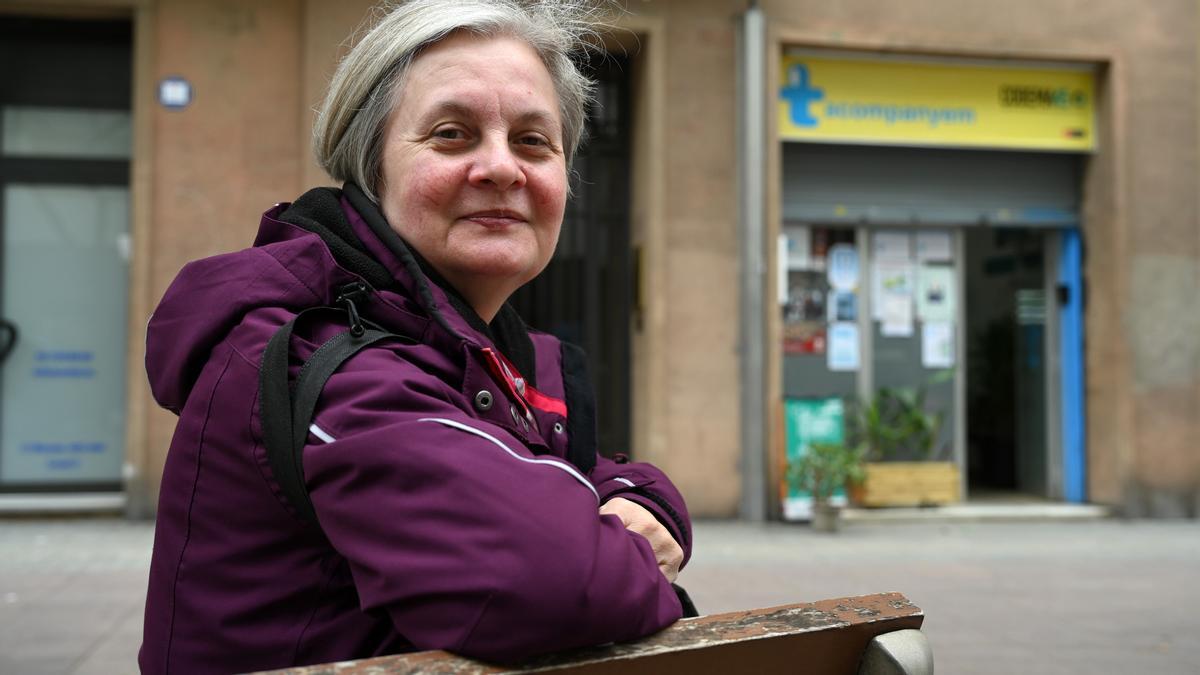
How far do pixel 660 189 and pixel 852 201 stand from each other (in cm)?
179

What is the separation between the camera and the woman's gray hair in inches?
58.6

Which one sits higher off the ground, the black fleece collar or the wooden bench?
the black fleece collar

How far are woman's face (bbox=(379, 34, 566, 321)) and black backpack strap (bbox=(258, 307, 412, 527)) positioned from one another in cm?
36

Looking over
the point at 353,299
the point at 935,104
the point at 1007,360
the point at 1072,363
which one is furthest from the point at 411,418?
the point at 1007,360

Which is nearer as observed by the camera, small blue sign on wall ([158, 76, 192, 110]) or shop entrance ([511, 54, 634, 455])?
small blue sign on wall ([158, 76, 192, 110])

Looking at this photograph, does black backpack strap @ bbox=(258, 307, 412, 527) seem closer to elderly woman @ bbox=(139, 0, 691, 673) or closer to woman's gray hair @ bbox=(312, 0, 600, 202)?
elderly woman @ bbox=(139, 0, 691, 673)

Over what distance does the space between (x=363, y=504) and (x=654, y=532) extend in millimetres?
542

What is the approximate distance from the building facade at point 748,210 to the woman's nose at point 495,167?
647 cm

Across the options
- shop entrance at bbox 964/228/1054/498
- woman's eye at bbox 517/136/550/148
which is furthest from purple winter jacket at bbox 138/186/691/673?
shop entrance at bbox 964/228/1054/498

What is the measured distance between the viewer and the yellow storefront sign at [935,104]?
8.47 meters

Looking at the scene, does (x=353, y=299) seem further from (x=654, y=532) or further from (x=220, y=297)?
(x=654, y=532)

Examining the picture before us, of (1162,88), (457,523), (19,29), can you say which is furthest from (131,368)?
(1162,88)

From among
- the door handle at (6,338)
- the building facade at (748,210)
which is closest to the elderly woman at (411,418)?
the building facade at (748,210)

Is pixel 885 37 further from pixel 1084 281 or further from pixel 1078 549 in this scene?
pixel 1078 549
